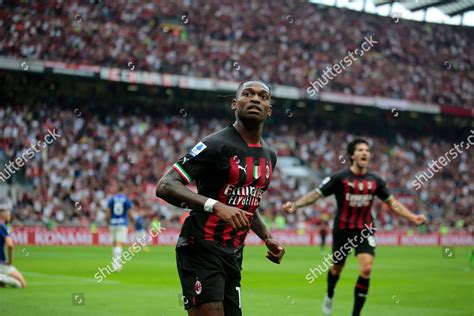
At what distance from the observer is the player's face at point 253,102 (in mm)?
6270

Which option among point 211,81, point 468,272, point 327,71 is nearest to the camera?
point 468,272

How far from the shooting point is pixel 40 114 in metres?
40.2

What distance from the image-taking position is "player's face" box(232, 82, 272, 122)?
247 inches

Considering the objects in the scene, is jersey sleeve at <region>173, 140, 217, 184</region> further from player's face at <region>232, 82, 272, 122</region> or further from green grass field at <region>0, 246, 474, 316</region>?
green grass field at <region>0, 246, 474, 316</region>

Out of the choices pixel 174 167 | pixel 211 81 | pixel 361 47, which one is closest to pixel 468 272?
pixel 174 167

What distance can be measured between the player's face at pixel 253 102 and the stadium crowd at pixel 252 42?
3420cm

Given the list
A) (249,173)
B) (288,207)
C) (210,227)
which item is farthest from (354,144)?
(210,227)

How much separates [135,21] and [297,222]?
15.4 meters

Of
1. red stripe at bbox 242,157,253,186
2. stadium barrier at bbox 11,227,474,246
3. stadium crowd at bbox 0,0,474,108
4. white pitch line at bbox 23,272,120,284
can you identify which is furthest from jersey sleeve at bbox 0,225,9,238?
stadium crowd at bbox 0,0,474,108

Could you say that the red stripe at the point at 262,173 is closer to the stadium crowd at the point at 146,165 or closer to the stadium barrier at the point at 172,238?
the stadium barrier at the point at 172,238

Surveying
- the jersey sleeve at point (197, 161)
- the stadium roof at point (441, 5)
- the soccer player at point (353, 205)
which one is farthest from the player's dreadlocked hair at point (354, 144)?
the stadium roof at point (441, 5)

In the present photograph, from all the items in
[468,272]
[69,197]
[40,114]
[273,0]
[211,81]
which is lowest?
[468,272]

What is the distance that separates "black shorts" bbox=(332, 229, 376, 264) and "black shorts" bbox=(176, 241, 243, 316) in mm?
5760

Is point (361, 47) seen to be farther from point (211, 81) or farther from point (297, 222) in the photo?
point (297, 222)
